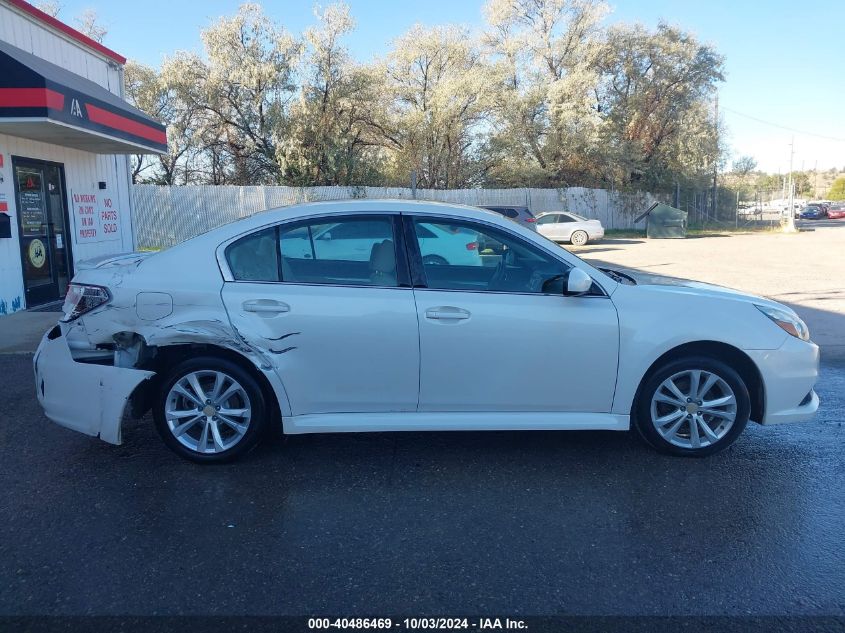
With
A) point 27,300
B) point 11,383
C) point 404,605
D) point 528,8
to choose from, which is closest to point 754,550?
point 404,605

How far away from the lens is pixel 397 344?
3949mm

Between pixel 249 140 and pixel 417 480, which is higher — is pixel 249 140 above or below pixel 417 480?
above

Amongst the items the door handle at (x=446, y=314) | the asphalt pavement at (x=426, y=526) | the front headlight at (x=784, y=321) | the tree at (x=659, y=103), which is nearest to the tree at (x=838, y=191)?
the tree at (x=659, y=103)

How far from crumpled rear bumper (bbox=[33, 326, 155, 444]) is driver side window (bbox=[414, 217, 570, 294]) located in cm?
194

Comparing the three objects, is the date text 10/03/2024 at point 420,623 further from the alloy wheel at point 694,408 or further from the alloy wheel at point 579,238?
the alloy wheel at point 579,238

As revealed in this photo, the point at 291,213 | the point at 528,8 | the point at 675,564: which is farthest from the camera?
A: the point at 528,8

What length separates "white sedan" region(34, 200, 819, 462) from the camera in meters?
3.96

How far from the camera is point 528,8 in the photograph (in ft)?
109

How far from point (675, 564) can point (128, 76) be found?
27994mm

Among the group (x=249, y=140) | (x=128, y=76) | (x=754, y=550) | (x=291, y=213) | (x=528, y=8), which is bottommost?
(x=754, y=550)

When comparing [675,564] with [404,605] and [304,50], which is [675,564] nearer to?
[404,605]

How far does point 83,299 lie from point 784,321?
454cm

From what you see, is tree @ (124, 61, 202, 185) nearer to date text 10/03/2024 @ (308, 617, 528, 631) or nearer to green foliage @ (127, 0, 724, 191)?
green foliage @ (127, 0, 724, 191)

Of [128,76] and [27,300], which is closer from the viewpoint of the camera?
[27,300]
